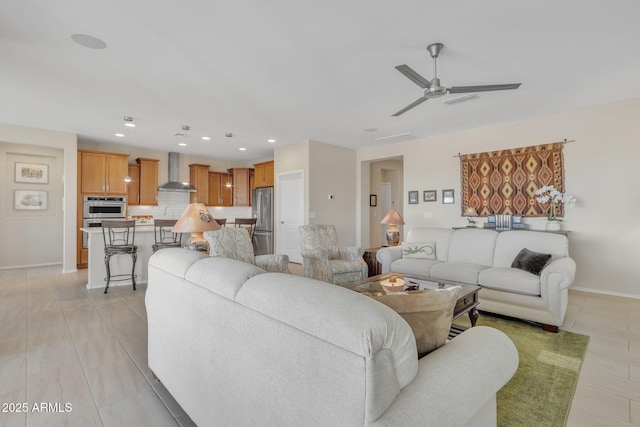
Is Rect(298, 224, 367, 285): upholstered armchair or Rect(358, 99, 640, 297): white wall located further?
Rect(358, 99, 640, 297): white wall

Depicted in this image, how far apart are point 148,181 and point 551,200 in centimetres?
817

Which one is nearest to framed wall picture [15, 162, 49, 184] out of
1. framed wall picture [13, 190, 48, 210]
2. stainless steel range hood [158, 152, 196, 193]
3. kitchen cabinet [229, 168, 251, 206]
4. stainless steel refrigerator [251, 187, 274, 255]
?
framed wall picture [13, 190, 48, 210]

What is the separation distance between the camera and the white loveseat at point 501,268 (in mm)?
3018

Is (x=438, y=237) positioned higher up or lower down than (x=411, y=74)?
lower down

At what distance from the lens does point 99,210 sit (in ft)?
21.0

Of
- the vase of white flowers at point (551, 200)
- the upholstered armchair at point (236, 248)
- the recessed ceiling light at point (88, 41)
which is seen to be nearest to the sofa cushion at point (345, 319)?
the upholstered armchair at point (236, 248)

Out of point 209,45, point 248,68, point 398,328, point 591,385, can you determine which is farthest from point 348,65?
point 591,385

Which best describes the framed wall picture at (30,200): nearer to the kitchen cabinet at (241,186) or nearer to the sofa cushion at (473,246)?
the kitchen cabinet at (241,186)

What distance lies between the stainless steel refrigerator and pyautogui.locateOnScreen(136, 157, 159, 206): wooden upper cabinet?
2.38 meters

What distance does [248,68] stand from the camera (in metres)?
3.27

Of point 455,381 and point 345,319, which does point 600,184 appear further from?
point 345,319

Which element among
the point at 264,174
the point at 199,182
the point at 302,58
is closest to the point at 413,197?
the point at 264,174

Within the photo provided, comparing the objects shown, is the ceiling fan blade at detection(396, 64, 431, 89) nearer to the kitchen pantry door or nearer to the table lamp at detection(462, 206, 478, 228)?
the table lamp at detection(462, 206, 478, 228)

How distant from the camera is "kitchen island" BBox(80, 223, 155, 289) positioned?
15.2 ft
